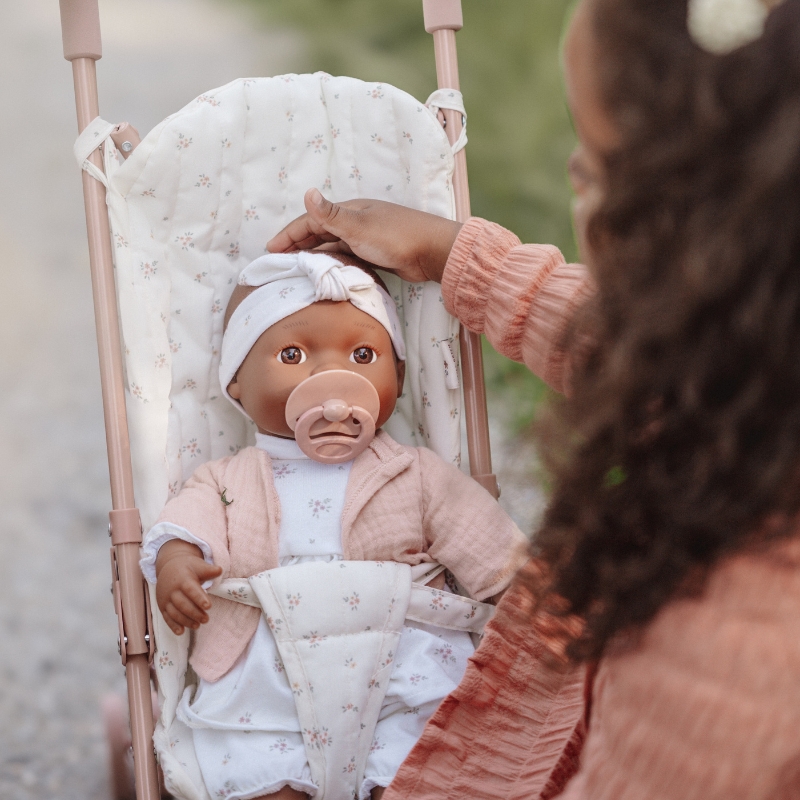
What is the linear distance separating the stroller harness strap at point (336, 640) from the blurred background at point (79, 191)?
3.08ft

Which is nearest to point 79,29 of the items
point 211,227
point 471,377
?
point 211,227

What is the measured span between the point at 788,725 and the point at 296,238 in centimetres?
85

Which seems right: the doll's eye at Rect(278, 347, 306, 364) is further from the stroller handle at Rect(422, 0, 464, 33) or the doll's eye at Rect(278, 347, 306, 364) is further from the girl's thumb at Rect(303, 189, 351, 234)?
the stroller handle at Rect(422, 0, 464, 33)

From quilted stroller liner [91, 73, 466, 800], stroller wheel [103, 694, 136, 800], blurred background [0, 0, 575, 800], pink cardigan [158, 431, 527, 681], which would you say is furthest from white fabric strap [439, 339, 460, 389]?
blurred background [0, 0, 575, 800]

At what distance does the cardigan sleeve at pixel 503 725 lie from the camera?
841 mm

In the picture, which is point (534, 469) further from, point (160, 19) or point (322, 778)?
point (160, 19)

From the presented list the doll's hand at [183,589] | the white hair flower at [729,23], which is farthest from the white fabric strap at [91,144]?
the white hair flower at [729,23]

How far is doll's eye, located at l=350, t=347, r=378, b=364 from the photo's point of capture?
1.16 metres

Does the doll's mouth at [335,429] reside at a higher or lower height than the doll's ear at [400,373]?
lower

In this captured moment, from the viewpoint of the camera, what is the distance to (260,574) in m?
1.06

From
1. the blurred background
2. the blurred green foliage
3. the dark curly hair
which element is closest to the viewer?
the dark curly hair

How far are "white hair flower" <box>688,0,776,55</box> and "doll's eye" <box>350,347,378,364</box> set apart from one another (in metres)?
0.68

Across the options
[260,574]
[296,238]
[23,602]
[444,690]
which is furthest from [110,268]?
[23,602]

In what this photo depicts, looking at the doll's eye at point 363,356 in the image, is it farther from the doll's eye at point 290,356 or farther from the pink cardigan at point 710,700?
the pink cardigan at point 710,700
